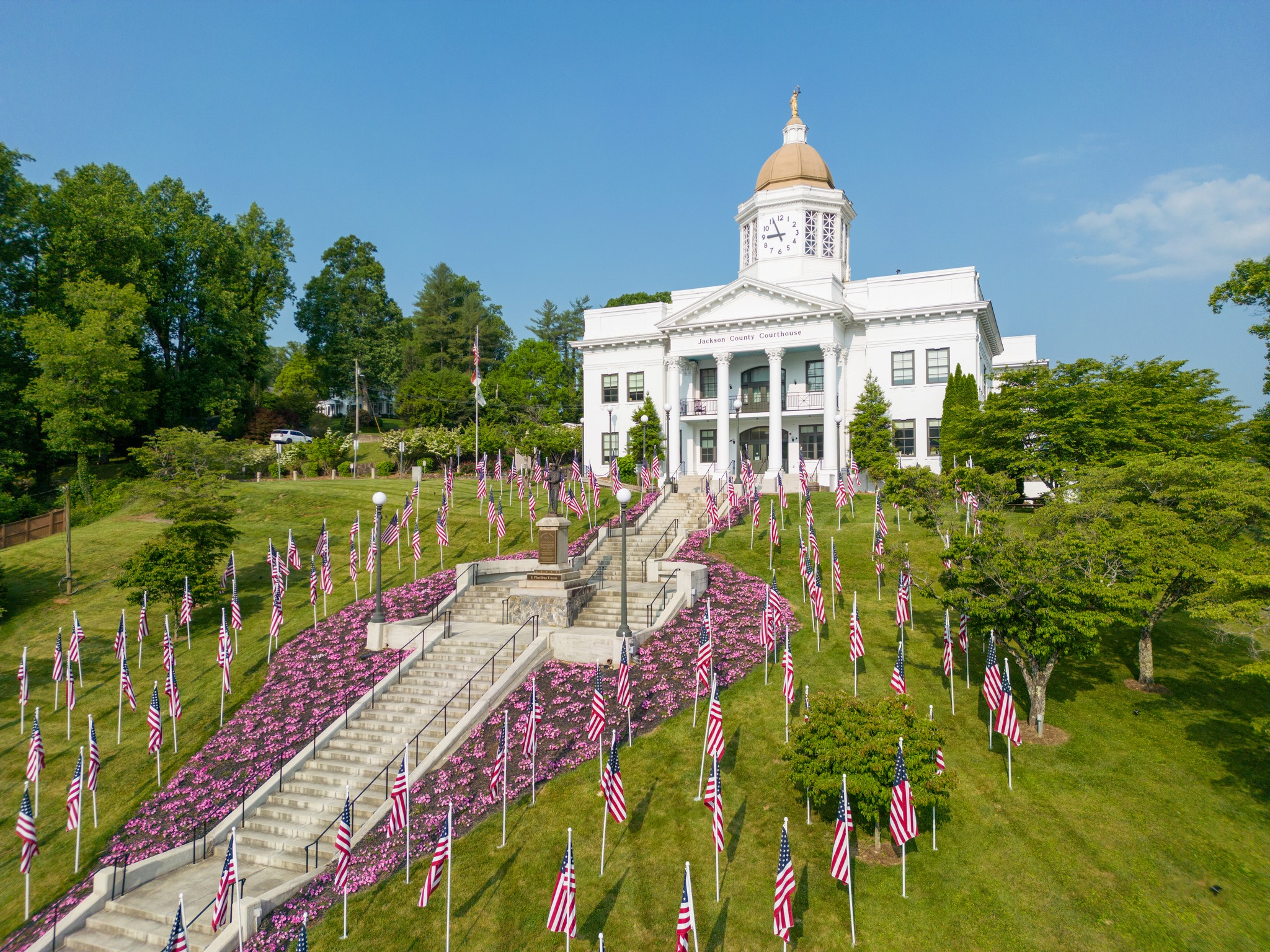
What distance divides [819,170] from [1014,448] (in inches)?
974

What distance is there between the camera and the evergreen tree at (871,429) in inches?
1633

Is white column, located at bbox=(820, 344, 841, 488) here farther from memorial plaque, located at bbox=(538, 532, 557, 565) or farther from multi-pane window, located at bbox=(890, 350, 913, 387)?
memorial plaque, located at bbox=(538, 532, 557, 565)

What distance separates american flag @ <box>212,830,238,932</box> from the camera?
1181 cm

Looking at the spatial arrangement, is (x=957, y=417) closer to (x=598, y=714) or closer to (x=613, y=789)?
(x=598, y=714)

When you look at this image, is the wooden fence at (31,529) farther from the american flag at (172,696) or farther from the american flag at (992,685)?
the american flag at (992,685)

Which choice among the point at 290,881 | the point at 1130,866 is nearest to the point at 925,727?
the point at 1130,866

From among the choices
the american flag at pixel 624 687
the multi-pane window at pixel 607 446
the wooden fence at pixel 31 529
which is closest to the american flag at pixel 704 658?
the american flag at pixel 624 687

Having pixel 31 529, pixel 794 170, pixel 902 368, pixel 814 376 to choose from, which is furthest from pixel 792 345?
pixel 31 529

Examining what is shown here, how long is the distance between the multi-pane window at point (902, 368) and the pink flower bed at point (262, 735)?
99.3ft

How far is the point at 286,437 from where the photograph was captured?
6122cm

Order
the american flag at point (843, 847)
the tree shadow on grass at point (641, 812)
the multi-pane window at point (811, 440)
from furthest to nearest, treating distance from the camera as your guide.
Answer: the multi-pane window at point (811, 440) → the tree shadow on grass at point (641, 812) → the american flag at point (843, 847)

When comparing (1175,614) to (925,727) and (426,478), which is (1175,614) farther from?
(426,478)

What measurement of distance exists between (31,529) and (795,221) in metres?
44.9

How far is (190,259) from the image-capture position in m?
50.9
